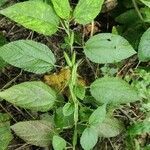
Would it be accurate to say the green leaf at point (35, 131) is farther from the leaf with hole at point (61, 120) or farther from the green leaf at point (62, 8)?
the green leaf at point (62, 8)

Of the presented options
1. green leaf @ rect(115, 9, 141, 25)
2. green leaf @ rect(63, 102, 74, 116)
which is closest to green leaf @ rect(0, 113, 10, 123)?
green leaf @ rect(63, 102, 74, 116)

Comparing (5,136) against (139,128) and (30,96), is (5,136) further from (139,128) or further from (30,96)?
(139,128)

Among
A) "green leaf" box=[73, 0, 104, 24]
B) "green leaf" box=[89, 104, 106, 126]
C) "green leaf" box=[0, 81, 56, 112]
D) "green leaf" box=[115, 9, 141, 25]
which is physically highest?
"green leaf" box=[73, 0, 104, 24]

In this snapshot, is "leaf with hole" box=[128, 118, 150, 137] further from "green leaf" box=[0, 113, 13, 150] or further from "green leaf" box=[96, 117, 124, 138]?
"green leaf" box=[0, 113, 13, 150]

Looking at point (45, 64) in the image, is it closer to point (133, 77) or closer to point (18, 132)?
point (18, 132)

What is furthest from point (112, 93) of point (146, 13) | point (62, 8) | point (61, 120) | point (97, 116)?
point (146, 13)

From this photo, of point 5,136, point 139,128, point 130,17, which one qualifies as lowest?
point 139,128
